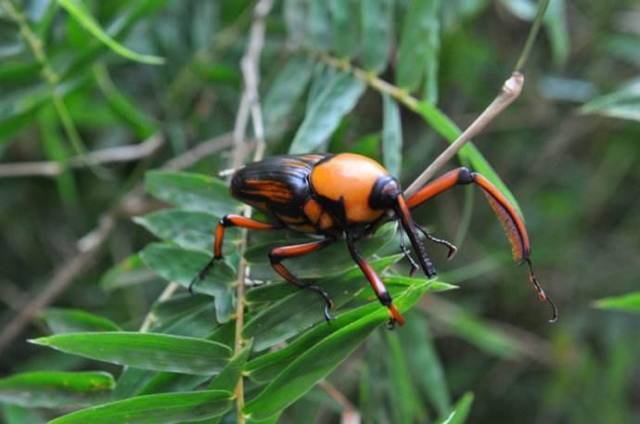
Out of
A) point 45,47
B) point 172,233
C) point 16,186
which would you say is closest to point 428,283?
point 172,233

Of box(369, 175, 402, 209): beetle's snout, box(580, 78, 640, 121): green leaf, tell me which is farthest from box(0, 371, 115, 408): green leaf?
box(580, 78, 640, 121): green leaf

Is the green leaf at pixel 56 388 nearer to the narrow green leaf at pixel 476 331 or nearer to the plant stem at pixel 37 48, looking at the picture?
the plant stem at pixel 37 48

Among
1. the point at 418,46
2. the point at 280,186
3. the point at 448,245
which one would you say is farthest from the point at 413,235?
the point at 418,46

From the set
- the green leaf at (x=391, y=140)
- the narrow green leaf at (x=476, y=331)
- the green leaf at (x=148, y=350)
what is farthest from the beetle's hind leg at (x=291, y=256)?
the narrow green leaf at (x=476, y=331)

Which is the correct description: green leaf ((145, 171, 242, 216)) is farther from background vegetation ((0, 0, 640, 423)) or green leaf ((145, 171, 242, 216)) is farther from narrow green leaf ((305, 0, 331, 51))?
narrow green leaf ((305, 0, 331, 51))

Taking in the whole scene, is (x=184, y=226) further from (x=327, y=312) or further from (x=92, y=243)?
(x=92, y=243)

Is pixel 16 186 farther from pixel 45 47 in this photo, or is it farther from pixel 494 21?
pixel 494 21
